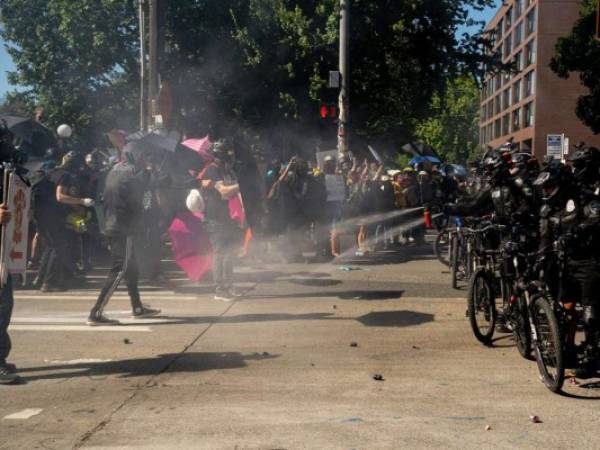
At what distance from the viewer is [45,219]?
11750 millimetres

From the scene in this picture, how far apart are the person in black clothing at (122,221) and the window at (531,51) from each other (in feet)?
195

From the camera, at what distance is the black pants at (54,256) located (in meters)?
11.6

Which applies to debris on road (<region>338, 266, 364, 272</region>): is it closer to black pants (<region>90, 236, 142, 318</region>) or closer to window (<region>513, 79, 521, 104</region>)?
black pants (<region>90, 236, 142, 318</region>)

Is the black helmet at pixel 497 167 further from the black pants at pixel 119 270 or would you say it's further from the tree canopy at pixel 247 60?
the tree canopy at pixel 247 60

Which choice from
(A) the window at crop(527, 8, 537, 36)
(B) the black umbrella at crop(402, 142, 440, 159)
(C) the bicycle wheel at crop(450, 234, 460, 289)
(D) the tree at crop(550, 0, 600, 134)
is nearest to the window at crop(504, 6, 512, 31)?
(A) the window at crop(527, 8, 537, 36)

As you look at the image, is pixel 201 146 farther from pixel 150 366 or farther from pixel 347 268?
pixel 150 366

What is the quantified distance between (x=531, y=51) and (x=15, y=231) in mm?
64470

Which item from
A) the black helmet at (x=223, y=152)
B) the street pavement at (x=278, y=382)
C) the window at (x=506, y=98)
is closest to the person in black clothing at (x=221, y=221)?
the black helmet at (x=223, y=152)

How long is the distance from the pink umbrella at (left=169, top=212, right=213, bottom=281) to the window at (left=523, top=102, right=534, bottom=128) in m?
57.4

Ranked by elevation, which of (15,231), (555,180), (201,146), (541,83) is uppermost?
(541,83)

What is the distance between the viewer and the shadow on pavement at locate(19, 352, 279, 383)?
6748 millimetres

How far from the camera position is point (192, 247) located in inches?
469

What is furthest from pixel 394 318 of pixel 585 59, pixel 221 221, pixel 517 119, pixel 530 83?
pixel 517 119

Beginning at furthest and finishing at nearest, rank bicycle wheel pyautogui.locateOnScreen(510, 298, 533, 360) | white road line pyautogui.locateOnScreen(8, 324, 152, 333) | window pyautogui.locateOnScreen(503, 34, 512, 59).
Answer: window pyautogui.locateOnScreen(503, 34, 512, 59) → white road line pyautogui.locateOnScreen(8, 324, 152, 333) → bicycle wheel pyautogui.locateOnScreen(510, 298, 533, 360)
